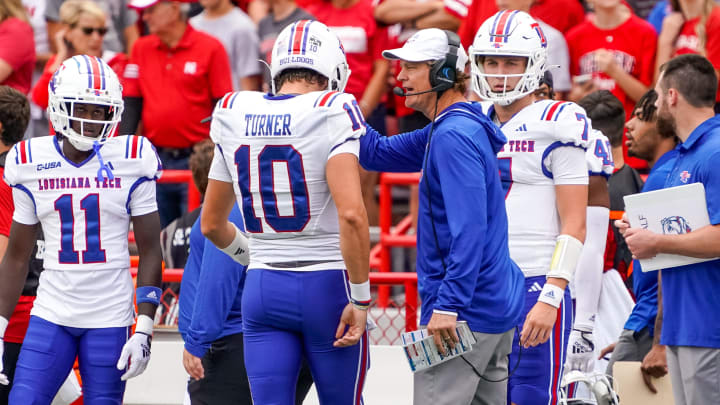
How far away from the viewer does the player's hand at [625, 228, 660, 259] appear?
427 cm

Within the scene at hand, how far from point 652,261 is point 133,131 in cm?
477

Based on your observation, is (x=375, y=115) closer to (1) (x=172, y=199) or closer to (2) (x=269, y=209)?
(1) (x=172, y=199)

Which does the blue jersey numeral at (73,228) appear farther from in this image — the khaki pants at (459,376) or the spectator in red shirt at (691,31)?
the spectator in red shirt at (691,31)

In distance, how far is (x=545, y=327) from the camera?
405 cm

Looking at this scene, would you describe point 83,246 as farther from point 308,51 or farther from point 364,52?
point 364,52

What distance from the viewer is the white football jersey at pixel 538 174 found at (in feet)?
14.4

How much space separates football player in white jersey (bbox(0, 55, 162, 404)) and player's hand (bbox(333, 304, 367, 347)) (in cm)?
104

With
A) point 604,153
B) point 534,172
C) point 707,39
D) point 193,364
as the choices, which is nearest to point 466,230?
point 534,172

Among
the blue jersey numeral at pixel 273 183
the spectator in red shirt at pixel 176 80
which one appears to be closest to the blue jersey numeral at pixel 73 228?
Answer: the blue jersey numeral at pixel 273 183

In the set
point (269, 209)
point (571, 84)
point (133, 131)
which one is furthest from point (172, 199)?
point (269, 209)

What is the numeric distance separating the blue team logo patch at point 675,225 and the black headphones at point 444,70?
1.12 m

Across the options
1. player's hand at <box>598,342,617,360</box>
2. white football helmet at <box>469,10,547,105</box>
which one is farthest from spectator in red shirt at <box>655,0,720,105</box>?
white football helmet at <box>469,10,547,105</box>

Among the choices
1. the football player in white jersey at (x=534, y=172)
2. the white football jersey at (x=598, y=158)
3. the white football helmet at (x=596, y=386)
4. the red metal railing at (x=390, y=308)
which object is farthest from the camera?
the red metal railing at (x=390, y=308)

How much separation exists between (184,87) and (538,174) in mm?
3917
